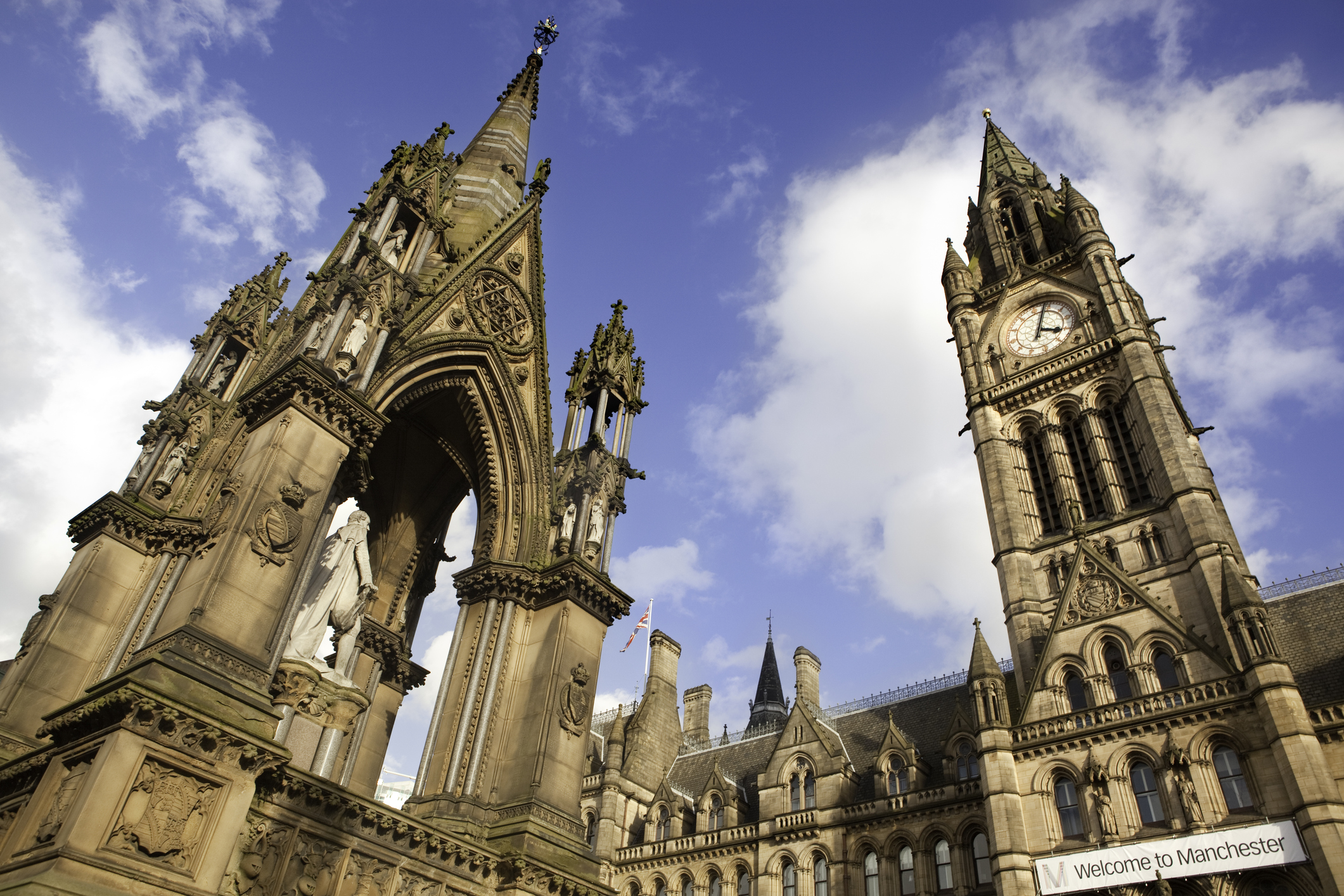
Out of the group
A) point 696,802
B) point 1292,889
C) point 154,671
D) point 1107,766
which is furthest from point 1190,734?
point 154,671

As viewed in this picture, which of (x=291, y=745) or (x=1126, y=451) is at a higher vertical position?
(x=1126, y=451)

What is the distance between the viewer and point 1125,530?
30859mm

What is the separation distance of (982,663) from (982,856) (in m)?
6.07

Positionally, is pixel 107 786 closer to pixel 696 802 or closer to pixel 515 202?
pixel 515 202

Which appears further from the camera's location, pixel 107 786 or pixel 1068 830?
pixel 1068 830

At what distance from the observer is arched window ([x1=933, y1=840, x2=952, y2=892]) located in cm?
2786

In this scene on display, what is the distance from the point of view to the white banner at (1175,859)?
825 inches

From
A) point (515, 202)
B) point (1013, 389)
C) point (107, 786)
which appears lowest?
point (107, 786)

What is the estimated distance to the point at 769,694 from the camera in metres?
65.7

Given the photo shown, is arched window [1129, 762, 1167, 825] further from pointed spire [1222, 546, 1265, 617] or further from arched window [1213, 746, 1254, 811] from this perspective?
pointed spire [1222, 546, 1265, 617]

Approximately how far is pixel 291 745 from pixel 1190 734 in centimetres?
2340

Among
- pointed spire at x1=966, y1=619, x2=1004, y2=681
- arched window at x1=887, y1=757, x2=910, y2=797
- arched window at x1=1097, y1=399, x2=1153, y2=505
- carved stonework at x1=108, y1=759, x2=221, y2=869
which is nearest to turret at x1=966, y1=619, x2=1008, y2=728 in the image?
pointed spire at x1=966, y1=619, x2=1004, y2=681

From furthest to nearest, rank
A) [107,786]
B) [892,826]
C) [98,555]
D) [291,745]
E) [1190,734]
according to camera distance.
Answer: [892,826] → [1190,734] → [98,555] → [291,745] → [107,786]

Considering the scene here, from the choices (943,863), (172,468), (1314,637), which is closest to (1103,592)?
(1314,637)
